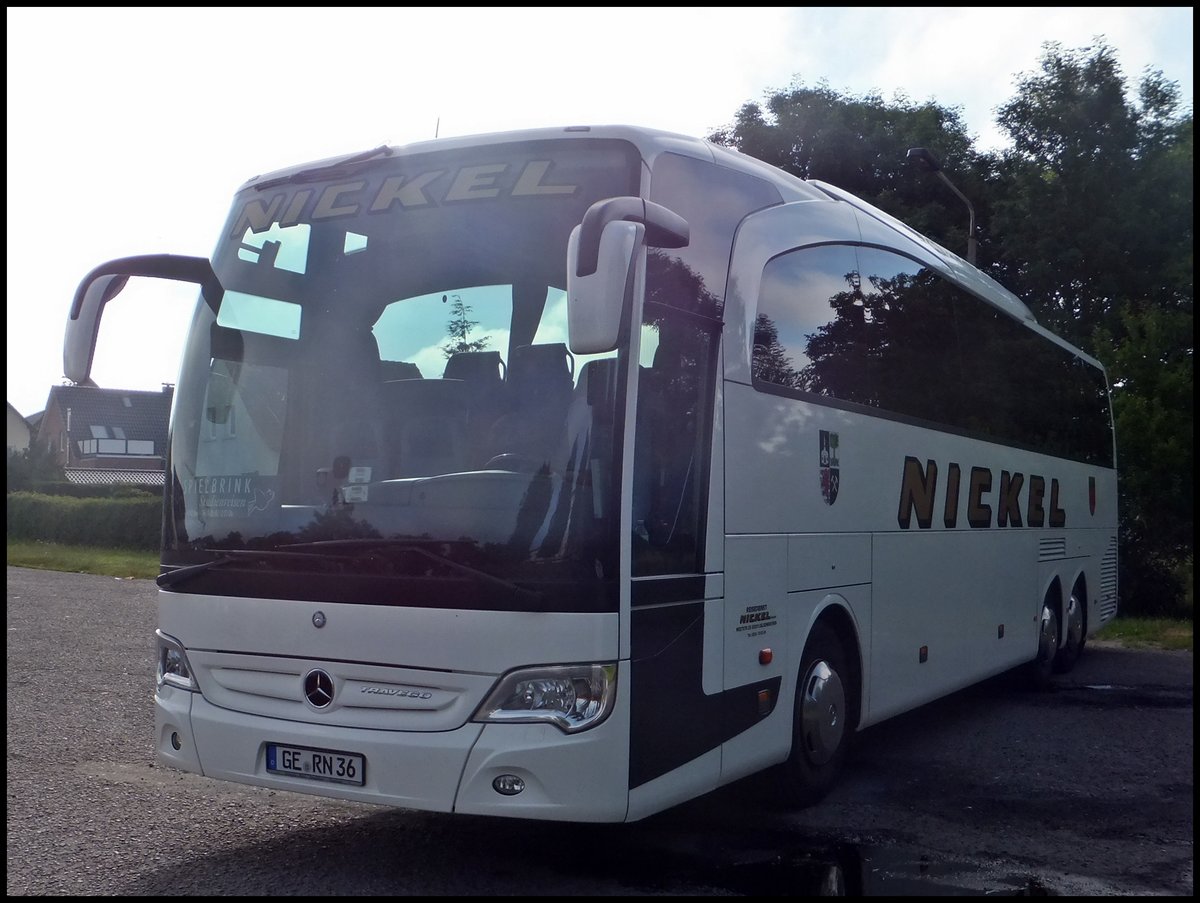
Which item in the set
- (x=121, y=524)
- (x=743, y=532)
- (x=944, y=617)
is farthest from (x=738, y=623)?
(x=121, y=524)

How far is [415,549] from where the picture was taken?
207 inches

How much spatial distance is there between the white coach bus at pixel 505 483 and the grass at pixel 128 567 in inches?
479

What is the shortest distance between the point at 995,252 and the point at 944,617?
79.5ft

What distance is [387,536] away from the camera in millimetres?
5305

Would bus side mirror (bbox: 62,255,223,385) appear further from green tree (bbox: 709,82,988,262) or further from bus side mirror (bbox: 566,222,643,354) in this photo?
green tree (bbox: 709,82,988,262)

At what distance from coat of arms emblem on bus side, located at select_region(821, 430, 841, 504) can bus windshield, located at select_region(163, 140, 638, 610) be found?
2.36 meters

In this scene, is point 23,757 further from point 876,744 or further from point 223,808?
point 876,744

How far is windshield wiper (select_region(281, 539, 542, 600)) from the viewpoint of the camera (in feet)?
16.7

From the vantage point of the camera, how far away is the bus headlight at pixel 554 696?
201 inches

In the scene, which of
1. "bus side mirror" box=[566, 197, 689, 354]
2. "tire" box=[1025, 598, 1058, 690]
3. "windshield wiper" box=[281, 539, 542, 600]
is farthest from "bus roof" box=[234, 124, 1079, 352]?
"tire" box=[1025, 598, 1058, 690]

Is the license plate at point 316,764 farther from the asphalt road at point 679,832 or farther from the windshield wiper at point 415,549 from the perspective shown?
the windshield wiper at point 415,549

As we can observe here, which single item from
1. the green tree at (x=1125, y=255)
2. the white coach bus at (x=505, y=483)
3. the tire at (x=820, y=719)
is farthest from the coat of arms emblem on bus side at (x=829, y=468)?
the green tree at (x=1125, y=255)

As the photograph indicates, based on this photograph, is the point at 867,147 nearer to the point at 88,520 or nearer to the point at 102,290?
the point at 88,520

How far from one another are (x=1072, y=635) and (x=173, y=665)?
9.99 metres
